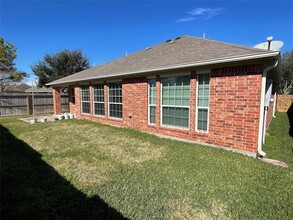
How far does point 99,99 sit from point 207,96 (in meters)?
6.60

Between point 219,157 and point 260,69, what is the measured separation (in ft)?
8.62

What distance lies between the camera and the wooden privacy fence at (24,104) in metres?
14.2

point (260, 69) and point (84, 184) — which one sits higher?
point (260, 69)

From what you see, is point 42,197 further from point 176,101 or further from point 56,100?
point 56,100

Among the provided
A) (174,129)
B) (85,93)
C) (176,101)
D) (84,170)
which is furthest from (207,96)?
(85,93)

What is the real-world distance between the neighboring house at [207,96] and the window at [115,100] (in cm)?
Result: 11

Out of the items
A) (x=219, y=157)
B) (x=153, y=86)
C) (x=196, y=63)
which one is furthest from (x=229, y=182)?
(x=153, y=86)

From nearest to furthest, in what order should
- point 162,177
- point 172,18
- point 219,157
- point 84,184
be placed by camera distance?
point 84,184 → point 162,177 → point 219,157 → point 172,18

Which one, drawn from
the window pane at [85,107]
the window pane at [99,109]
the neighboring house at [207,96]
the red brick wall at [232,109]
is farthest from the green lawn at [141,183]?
the window pane at [85,107]

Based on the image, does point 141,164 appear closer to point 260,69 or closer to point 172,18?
point 260,69

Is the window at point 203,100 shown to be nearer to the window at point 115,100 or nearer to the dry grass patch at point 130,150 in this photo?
the dry grass patch at point 130,150

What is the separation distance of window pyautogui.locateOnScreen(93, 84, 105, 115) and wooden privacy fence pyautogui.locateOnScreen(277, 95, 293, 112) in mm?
19218

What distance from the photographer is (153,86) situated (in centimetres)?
706

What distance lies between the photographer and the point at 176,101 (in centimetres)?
637
